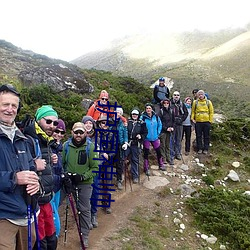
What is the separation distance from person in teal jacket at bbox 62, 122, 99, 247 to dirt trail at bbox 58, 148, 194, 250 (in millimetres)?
600

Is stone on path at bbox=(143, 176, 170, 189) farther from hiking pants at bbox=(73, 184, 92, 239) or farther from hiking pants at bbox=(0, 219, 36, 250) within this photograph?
hiking pants at bbox=(0, 219, 36, 250)

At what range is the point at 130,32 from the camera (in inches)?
7446

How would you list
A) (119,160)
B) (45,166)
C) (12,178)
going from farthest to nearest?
(119,160), (45,166), (12,178)

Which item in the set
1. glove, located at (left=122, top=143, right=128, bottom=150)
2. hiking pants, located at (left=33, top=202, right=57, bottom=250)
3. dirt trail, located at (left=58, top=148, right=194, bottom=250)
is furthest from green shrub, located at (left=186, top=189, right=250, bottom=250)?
hiking pants, located at (left=33, top=202, right=57, bottom=250)

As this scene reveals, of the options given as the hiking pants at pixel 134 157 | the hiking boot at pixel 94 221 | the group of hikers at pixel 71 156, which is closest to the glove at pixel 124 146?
the group of hikers at pixel 71 156

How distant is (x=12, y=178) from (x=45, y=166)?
2.95 ft

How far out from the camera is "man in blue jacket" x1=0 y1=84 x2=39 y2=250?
2.99 m

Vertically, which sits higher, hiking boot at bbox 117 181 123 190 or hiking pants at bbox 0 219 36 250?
hiking pants at bbox 0 219 36 250

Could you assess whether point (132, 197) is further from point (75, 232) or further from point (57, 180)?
point (57, 180)

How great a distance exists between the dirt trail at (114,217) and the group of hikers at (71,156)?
198 millimetres

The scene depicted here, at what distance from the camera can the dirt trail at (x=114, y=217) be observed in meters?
5.88

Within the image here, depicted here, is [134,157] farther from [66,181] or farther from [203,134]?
[66,181]

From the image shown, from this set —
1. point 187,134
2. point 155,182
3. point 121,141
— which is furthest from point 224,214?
point 187,134

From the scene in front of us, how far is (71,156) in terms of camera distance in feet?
17.8
